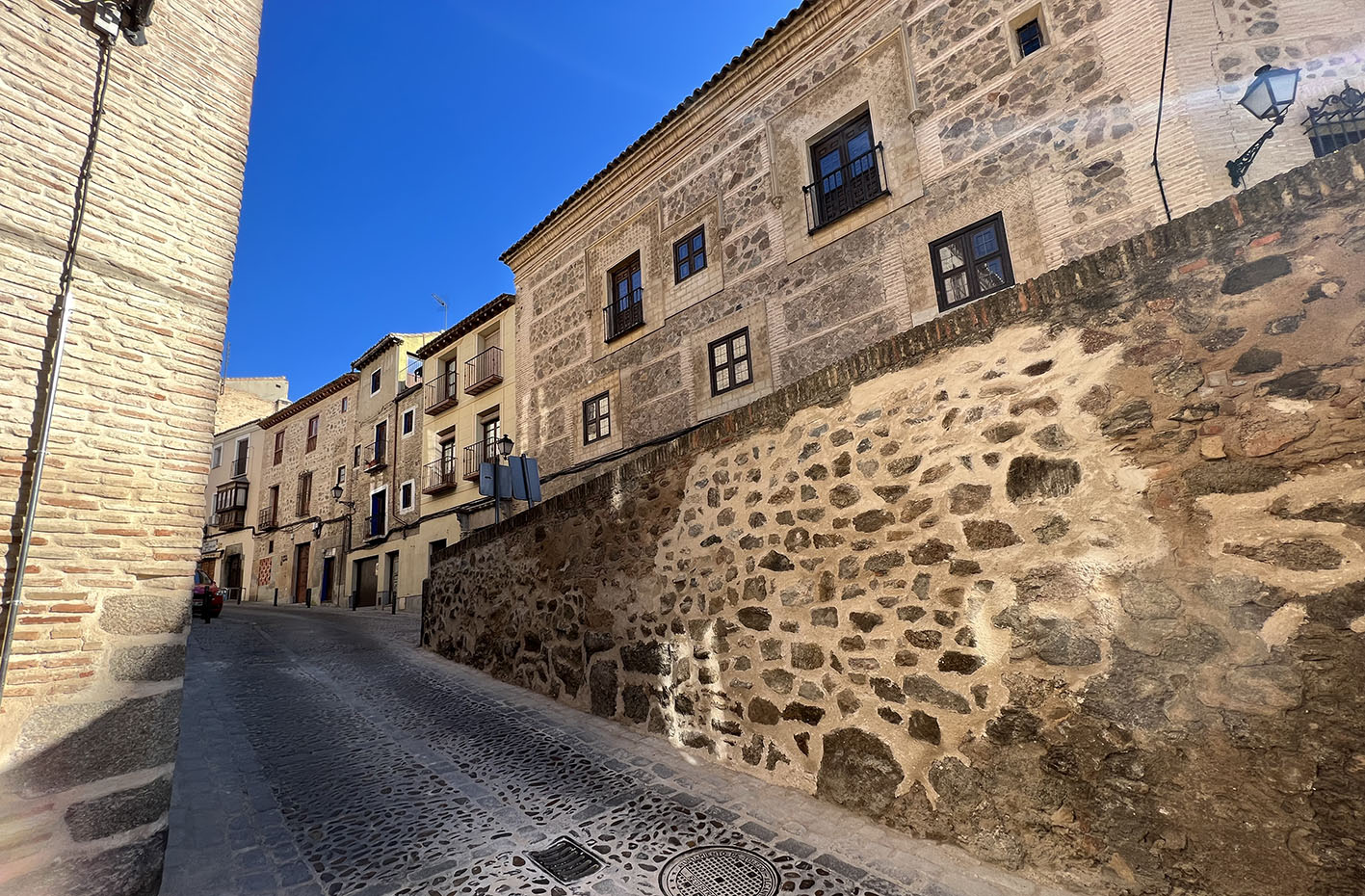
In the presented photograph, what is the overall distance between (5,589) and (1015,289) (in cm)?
507

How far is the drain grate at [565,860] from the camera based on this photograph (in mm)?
2812

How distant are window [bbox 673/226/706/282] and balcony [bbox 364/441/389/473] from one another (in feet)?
47.8

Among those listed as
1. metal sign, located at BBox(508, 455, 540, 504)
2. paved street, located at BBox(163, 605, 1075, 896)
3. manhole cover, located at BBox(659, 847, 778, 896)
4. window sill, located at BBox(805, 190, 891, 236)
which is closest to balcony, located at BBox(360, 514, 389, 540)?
metal sign, located at BBox(508, 455, 540, 504)

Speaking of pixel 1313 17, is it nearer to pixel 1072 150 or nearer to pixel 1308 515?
pixel 1072 150

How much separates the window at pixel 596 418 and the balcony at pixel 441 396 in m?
6.86

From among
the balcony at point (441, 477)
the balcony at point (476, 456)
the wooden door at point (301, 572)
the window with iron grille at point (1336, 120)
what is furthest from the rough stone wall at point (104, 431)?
the wooden door at point (301, 572)

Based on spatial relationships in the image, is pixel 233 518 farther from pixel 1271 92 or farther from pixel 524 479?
pixel 1271 92

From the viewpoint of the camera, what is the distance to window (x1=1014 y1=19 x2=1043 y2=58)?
759cm

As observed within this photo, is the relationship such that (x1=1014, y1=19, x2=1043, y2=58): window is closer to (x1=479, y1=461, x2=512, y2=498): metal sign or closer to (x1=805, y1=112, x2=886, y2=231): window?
(x1=805, y1=112, x2=886, y2=231): window

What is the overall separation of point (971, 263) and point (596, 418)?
768cm

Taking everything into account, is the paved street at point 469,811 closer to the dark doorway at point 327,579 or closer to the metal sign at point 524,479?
the metal sign at point 524,479

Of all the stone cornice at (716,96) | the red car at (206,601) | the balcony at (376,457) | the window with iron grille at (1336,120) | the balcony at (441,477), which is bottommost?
the red car at (206,601)

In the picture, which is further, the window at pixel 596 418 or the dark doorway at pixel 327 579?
the dark doorway at pixel 327 579

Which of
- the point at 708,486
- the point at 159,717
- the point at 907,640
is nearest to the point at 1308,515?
the point at 907,640
